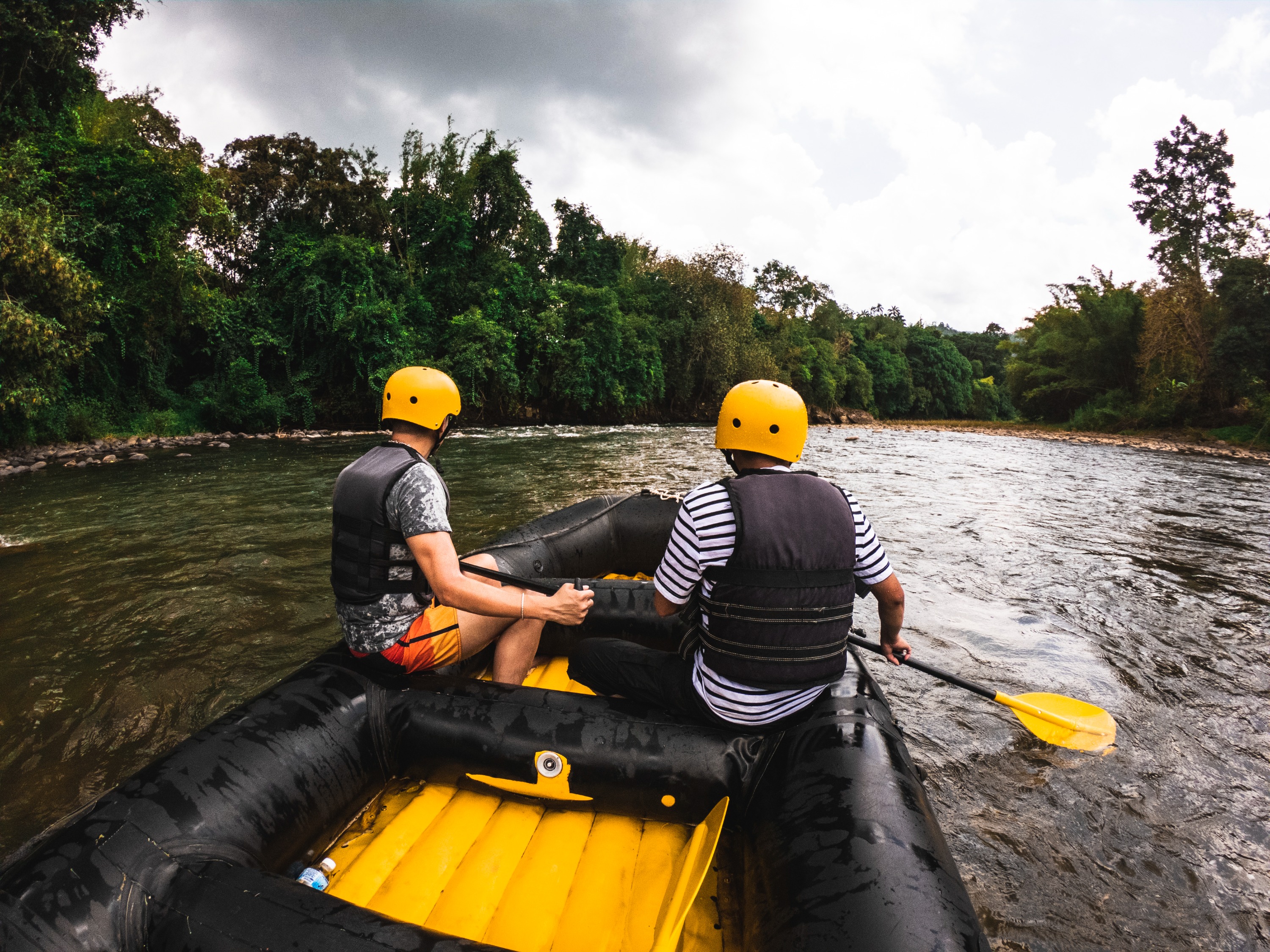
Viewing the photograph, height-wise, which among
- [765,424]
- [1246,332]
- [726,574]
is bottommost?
[726,574]

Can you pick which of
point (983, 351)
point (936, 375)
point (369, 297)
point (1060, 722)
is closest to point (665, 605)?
point (1060, 722)

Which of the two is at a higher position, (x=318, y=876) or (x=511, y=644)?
(x=511, y=644)

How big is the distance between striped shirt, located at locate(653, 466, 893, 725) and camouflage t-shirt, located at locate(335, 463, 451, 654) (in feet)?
2.42

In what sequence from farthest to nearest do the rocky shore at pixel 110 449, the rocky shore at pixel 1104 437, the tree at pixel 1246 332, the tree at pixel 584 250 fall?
the tree at pixel 584 250
the tree at pixel 1246 332
the rocky shore at pixel 1104 437
the rocky shore at pixel 110 449

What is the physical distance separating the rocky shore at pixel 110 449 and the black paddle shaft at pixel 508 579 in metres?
10.2

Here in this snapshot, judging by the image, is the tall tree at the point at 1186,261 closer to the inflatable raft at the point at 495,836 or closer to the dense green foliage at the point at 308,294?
the dense green foliage at the point at 308,294

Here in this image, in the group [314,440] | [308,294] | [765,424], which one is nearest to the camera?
[765,424]

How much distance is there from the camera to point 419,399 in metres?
1.93

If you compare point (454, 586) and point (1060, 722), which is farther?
point (1060, 722)

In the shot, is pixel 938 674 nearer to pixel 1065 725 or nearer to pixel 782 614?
pixel 1065 725

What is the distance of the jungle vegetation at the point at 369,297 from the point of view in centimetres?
1034

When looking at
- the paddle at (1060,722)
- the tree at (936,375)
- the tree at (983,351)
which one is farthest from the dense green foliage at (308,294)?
the tree at (983,351)

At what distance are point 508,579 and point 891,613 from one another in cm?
135

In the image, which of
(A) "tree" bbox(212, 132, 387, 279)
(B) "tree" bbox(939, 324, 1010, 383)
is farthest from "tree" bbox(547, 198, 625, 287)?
(B) "tree" bbox(939, 324, 1010, 383)
